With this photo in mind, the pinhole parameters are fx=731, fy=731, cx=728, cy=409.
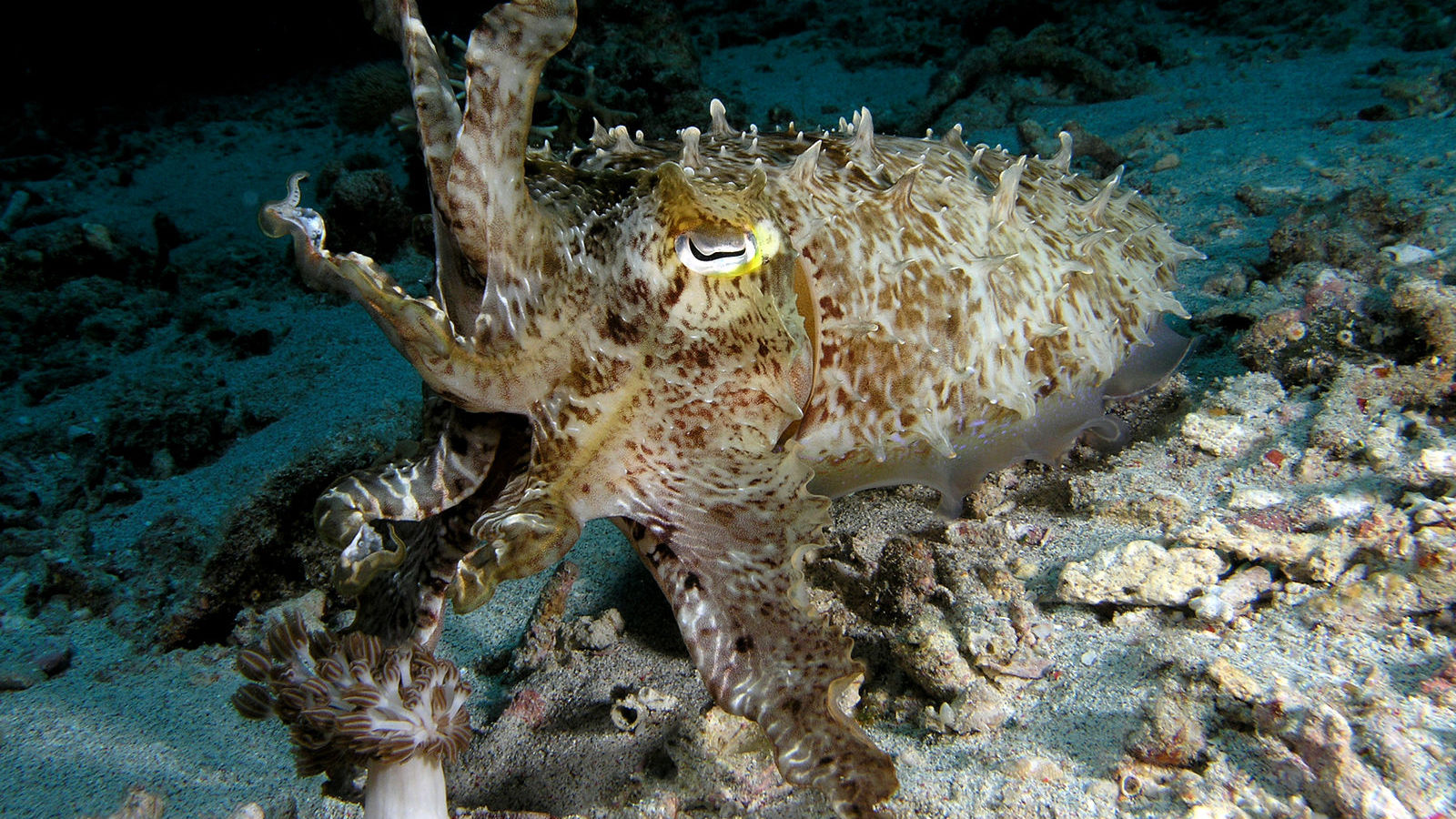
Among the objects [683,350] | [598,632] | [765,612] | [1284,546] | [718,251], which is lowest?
[598,632]

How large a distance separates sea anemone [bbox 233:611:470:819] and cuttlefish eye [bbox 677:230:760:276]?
4.57ft

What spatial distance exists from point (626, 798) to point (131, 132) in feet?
48.9

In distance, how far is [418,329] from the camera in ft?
6.12

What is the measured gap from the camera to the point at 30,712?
10.8ft

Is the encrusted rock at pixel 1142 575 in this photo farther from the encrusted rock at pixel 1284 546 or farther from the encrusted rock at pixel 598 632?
the encrusted rock at pixel 598 632

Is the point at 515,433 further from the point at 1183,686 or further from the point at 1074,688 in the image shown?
the point at 1183,686

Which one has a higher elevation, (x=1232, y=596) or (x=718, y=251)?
(x=718, y=251)

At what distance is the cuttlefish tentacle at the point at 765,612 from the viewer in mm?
2012

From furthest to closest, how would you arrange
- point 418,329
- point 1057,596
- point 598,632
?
point 598,632
point 1057,596
point 418,329

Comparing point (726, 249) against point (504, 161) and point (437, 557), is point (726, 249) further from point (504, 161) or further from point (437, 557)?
point (437, 557)

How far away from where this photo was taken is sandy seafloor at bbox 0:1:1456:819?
207cm

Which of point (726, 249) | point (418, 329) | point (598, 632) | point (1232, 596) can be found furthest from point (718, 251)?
point (1232, 596)

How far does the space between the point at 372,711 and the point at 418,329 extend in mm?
1050

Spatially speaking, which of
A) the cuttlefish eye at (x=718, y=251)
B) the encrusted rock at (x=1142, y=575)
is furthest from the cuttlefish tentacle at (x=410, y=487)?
the encrusted rock at (x=1142, y=575)
